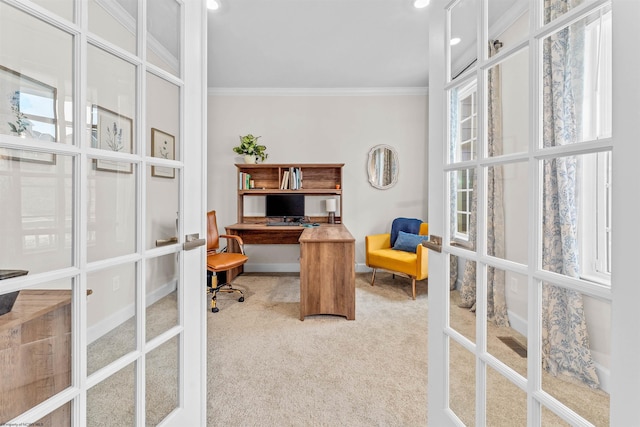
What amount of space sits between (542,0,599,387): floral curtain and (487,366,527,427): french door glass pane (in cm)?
13

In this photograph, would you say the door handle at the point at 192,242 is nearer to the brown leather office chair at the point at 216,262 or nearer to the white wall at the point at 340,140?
the brown leather office chair at the point at 216,262

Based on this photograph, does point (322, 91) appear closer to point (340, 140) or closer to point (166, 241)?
point (340, 140)

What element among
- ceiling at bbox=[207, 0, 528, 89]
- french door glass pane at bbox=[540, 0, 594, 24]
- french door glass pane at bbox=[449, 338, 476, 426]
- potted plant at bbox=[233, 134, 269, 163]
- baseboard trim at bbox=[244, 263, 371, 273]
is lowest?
baseboard trim at bbox=[244, 263, 371, 273]

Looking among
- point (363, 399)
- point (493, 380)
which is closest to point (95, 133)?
point (493, 380)

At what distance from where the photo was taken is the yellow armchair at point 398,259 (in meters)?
3.02

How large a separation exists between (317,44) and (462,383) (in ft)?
10.4

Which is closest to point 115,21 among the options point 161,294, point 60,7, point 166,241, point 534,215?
point 60,7

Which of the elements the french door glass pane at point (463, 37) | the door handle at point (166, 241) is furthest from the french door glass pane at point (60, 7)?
the french door glass pane at point (463, 37)

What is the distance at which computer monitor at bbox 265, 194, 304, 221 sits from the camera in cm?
399

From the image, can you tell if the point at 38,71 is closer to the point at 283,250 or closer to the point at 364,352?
the point at 364,352

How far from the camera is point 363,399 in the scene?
1524 millimetres

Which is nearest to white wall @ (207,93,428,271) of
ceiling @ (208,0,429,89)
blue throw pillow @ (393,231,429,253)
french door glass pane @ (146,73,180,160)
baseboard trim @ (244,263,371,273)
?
ceiling @ (208,0,429,89)

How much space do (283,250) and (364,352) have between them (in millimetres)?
2402

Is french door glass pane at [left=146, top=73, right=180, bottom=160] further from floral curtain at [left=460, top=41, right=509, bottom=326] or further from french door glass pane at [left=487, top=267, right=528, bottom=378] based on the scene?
french door glass pane at [left=487, top=267, right=528, bottom=378]
